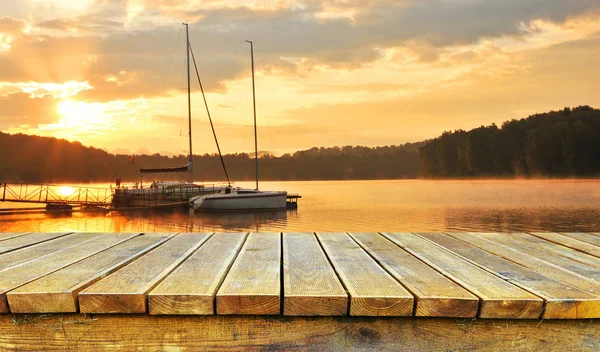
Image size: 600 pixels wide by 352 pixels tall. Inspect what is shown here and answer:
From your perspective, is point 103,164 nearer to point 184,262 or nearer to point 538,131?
point 538,131

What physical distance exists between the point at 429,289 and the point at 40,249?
2.21 m

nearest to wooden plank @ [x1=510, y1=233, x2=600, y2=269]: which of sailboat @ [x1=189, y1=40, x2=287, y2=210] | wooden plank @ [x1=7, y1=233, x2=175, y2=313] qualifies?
wooden plank @ [x1=7, y1=233, x2=175, y2=313]

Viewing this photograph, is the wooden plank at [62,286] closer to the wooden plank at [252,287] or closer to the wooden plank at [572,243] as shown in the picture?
the wooden plank at [252,287]

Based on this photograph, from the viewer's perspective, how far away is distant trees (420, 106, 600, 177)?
8600cm

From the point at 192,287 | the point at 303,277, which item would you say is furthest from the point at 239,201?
the point at 192,287

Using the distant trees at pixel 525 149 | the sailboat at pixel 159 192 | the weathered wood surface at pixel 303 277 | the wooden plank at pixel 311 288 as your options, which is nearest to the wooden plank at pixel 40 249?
the weathered wood surface at pixel 303 277

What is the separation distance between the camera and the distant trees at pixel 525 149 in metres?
86.0

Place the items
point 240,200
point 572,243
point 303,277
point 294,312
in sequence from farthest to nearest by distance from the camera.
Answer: point 240,200, point 572,243, point 303,277, point 294,312

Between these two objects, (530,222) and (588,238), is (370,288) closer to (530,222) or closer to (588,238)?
(588,238)

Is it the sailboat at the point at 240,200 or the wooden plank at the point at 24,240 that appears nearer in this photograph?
the wooden plank at the point at 24,240

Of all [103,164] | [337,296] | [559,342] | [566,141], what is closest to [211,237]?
[337,296]

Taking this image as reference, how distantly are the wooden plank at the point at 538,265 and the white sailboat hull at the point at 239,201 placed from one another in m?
31.0

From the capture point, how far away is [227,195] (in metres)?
34.1

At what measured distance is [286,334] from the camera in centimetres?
159
